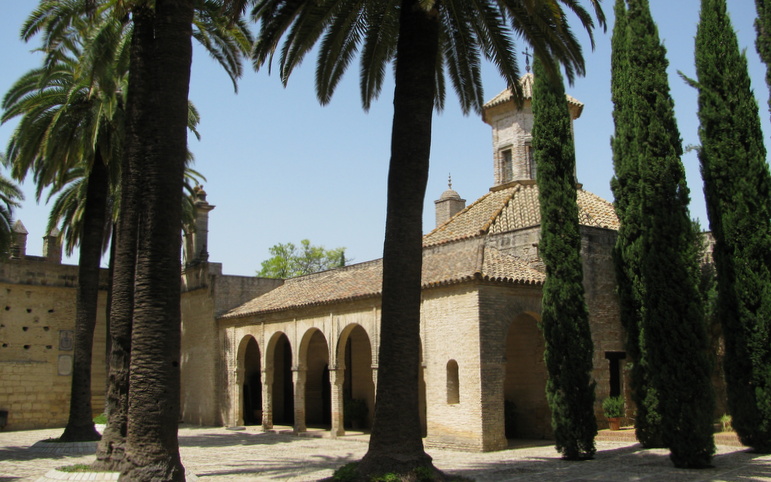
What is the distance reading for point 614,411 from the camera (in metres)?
18.2

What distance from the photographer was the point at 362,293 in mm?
20234

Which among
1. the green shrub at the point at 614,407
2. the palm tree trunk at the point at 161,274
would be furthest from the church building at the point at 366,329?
the palm tree trunk at the point at 161,274

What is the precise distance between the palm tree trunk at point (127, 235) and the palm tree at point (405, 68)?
76.1 inches

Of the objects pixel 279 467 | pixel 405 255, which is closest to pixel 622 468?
pixel 405 255

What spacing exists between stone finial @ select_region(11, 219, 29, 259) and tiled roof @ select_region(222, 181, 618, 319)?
8.90m

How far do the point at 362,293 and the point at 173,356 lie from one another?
37.5ft

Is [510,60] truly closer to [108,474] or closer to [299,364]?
[108,474]

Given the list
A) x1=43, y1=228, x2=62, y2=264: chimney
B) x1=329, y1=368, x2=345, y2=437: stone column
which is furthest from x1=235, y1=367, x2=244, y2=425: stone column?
x1=43, y1=228, x2=62, y2=264: chimney

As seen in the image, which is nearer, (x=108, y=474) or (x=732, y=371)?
(x=108, y=474)

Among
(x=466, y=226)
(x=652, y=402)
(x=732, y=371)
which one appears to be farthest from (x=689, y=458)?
(x=466, y=226)

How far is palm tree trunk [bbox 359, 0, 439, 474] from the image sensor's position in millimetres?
9656

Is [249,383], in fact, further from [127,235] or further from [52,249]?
[127,235]

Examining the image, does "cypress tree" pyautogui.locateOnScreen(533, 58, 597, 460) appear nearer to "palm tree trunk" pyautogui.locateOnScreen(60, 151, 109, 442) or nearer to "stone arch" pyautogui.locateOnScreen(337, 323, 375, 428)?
"stone arch" pyautogui.locateOnScreen(337, 323, 375, 428)

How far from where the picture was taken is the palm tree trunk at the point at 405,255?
380 inches
